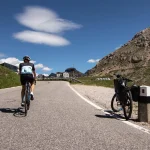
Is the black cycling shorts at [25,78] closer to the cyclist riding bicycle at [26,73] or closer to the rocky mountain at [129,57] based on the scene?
the cyclist riding bicycle at [26,73]

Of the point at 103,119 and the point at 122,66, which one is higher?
the point at 122,66

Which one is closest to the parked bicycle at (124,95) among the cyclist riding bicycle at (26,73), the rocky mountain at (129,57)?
the cyclist riding bicycle at (26,73)

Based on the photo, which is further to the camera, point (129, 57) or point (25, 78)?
point (129, 57)

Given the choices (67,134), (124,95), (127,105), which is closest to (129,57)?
(124,95)

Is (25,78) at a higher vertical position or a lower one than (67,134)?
higher

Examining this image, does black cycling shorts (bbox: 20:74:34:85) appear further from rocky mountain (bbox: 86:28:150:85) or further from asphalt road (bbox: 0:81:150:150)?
rocky mountain (bbox: 86:28:150:85)

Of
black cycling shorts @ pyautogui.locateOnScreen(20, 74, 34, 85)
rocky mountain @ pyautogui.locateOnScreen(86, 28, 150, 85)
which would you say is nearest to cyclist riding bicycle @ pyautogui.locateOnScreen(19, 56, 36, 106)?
black cycling shorts @ pyautogui.locateOnScreen(20, 74, 34, 85)

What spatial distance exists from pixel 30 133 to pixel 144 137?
2465 millimetres

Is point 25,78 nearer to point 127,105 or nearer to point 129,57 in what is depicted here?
point 127,105

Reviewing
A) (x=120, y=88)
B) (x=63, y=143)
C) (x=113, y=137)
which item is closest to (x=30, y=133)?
(x=63, y=143)

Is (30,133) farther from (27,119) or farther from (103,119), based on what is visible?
(103,119)

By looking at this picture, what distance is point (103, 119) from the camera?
9.78 m

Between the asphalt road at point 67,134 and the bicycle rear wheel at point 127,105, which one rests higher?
the bicycle rear wheel at point 127,105

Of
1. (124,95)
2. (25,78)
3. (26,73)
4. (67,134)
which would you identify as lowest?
(67,134)
